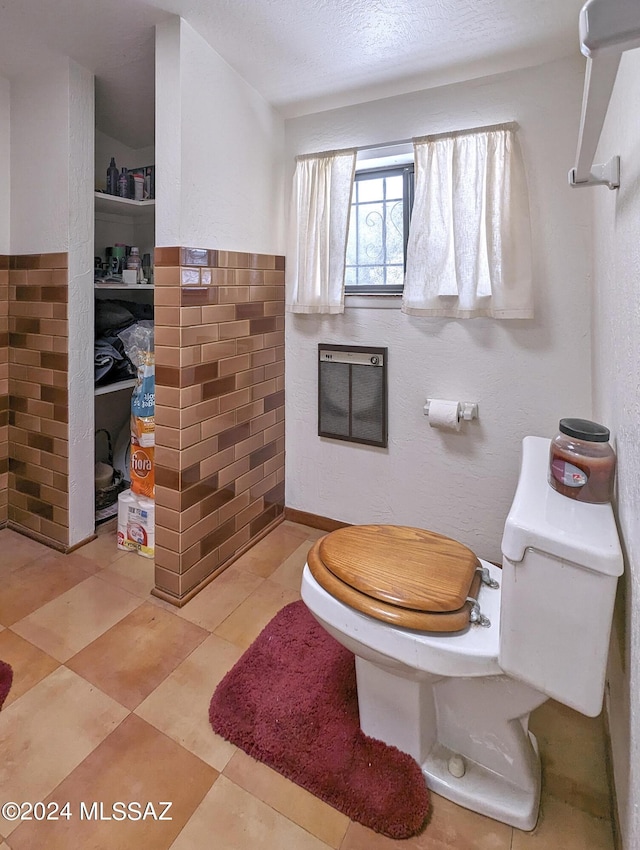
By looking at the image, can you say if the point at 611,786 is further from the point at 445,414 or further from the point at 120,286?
the point at 120,286

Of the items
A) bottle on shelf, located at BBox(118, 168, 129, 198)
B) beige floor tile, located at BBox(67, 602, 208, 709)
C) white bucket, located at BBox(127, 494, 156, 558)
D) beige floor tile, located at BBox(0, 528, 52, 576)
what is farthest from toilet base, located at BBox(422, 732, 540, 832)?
bottle on shelf, located at BBox(118, 168, 129, 198)

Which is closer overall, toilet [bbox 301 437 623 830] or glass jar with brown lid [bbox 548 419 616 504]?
toilet [bbox 301 437 623 830]

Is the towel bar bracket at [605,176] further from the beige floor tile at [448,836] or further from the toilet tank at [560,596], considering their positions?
the beige floor tile at [448,836]

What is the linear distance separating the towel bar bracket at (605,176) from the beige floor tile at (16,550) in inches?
94.0

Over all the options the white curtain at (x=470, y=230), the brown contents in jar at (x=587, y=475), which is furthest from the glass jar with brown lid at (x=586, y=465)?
the white curtain at (x=470, y=230)

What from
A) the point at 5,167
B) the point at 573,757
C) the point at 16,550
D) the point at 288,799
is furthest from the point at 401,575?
the point at 5,167

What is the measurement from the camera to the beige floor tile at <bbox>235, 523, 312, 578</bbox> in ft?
6.82

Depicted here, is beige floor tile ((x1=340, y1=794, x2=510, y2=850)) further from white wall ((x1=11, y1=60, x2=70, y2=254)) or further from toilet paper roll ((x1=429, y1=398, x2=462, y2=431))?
white wall ((x1=11, y1=60, x2=70, y2=254))

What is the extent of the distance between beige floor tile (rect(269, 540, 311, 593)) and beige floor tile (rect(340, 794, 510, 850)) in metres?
0.92

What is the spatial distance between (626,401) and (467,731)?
87 centimetres

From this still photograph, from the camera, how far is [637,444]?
74 centimetres

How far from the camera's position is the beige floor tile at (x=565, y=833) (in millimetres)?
1034

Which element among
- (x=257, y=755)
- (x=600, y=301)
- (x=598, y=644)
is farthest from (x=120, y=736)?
(x=600, y=301)

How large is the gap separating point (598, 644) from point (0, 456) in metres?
2.50
